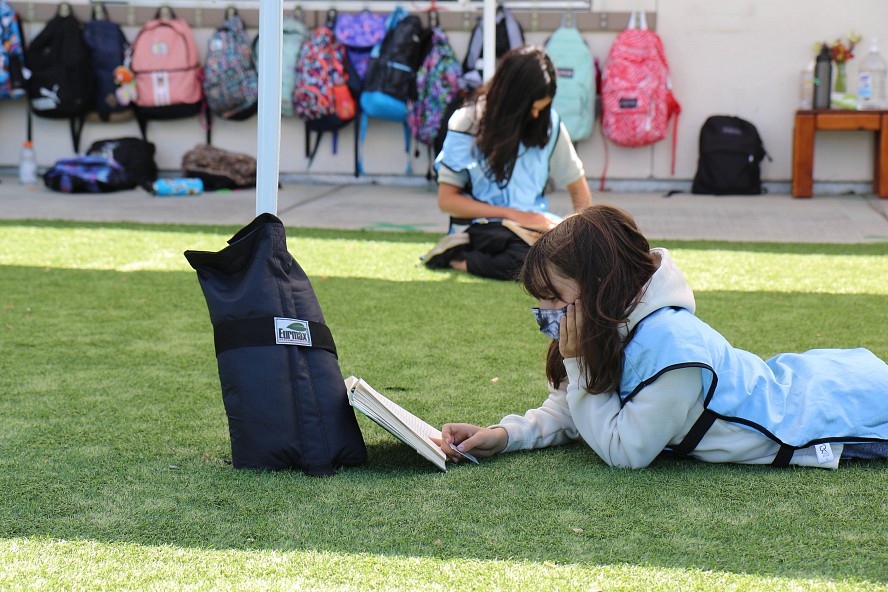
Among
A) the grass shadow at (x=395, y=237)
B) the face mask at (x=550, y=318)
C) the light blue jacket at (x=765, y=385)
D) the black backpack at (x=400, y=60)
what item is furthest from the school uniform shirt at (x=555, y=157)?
the black backpack at (x=400, y=60)

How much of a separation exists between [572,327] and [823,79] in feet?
20.2

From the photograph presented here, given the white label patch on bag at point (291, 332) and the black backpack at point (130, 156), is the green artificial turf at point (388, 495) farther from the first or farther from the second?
the black backpack at point (130, 156)

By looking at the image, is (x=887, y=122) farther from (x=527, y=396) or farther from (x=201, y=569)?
(x=201, y=569)

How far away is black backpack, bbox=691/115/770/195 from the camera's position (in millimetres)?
7859

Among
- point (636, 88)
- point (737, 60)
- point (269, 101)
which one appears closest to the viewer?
point (269, 101)

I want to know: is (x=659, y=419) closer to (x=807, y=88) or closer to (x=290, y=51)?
(x=807, y=88)

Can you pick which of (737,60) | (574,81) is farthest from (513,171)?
(737,60)

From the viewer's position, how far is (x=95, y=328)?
145 inches

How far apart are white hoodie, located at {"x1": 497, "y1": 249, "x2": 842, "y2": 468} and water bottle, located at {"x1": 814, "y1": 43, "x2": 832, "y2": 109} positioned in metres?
5.92

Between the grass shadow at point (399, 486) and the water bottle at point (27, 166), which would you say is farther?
the water bottle at point (27, 166)

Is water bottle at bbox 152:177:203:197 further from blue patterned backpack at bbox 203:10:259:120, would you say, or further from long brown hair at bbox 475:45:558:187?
long brown hair at bbox 475:45:558:187

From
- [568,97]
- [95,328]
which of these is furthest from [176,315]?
[568,97]

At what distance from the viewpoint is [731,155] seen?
7.90m

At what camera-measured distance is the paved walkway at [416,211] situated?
20.3ft
